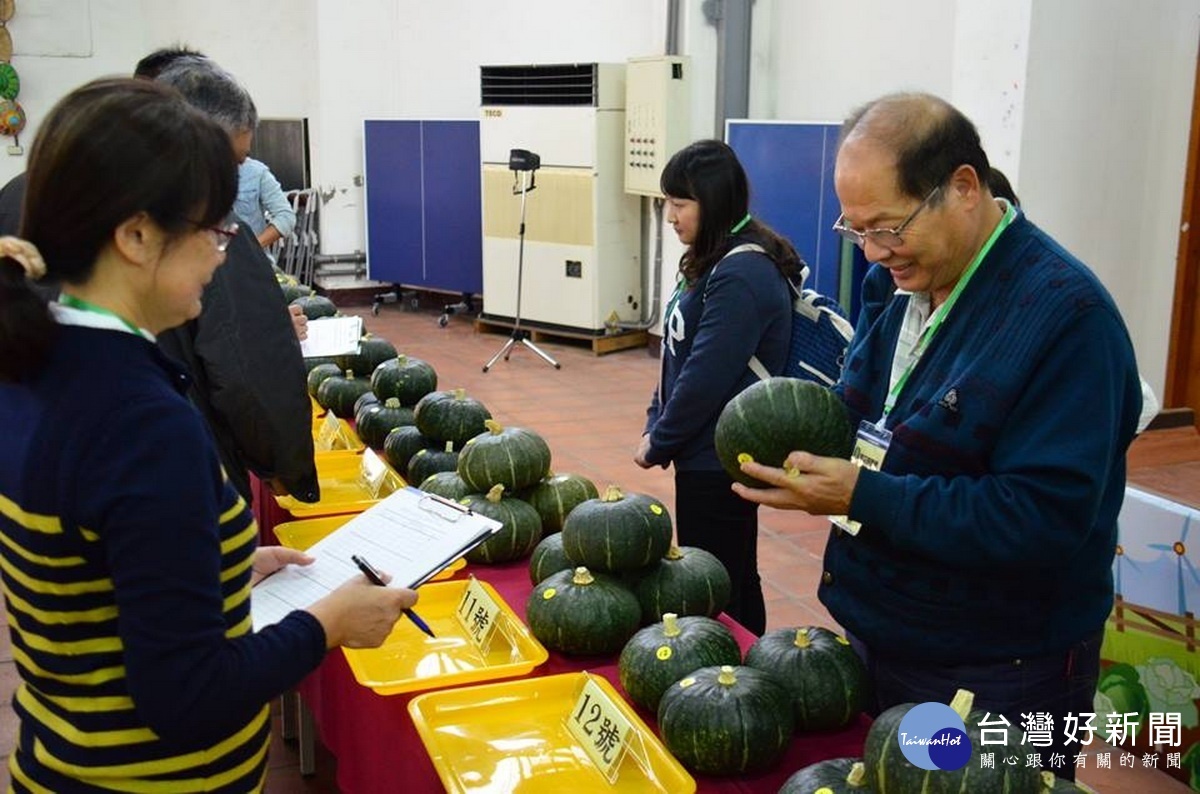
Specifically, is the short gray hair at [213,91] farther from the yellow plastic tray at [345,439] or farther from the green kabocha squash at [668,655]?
the green kabocha squash at [668,655]

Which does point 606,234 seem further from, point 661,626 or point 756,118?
point 661,626

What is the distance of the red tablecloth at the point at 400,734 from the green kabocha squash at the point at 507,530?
0.03 meters

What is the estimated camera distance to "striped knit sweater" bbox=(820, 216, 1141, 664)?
151cm

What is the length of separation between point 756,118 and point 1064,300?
20.4 ft

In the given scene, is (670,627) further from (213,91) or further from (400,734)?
(213,91)

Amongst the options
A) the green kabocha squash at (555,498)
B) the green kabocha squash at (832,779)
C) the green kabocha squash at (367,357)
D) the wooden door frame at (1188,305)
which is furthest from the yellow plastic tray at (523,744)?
the wooden door frame at (1188,305)

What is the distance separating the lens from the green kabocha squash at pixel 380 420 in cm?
321

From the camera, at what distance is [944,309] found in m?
1.66

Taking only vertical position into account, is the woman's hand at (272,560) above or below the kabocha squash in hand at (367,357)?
above

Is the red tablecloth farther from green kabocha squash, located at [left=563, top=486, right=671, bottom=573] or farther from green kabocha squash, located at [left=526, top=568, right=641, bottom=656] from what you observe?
green kabocha squash, located at [left=563, top=486, right=671, bottom=573]

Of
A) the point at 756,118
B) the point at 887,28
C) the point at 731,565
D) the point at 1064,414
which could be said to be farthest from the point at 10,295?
the point at 756,118

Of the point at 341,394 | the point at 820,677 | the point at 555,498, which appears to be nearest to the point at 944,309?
the point at 820,677

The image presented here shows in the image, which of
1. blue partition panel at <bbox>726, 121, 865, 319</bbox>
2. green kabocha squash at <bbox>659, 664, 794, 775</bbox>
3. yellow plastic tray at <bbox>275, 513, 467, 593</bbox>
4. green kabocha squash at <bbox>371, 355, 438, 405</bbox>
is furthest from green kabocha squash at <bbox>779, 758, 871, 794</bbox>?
blue partition panel at <bbox>726, 121, 865, 319</bbox>

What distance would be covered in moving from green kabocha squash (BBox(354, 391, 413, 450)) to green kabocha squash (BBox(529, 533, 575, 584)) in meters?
1.02
